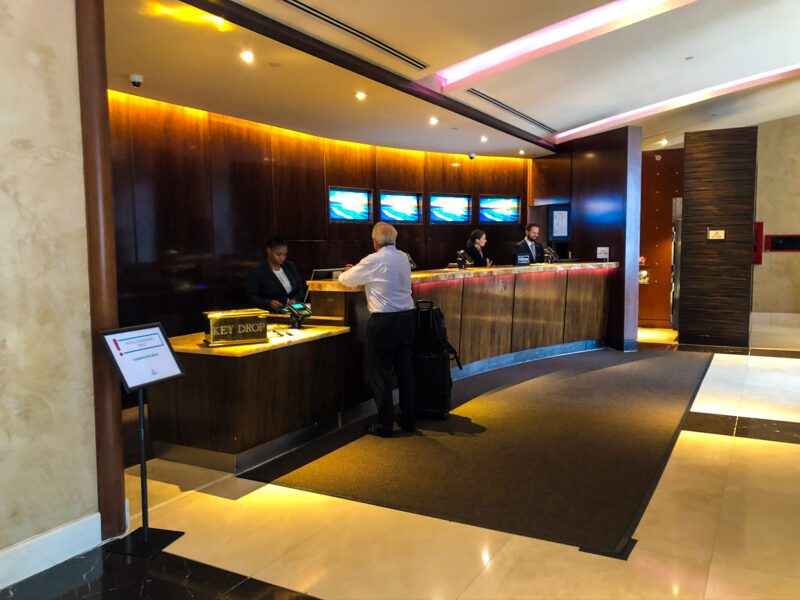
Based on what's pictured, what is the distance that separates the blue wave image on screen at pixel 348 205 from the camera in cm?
842

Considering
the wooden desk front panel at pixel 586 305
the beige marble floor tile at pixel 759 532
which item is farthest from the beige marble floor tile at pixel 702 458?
the wooden desk front panel at pixel 586 305

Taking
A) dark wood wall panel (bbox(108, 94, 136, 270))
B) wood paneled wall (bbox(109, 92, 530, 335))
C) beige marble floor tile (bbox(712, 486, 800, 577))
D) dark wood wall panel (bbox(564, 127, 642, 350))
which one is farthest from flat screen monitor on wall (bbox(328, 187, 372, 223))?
beige marble floor tile (bbox(712, 486, 800, 577))

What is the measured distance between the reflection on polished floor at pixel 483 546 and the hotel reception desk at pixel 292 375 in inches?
11.2

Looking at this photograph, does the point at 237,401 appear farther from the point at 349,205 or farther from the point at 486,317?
the point at 349,205

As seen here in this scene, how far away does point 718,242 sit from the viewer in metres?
9.12

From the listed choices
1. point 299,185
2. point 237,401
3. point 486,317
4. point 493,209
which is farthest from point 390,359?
point 493,209

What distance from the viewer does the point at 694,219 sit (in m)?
9.23

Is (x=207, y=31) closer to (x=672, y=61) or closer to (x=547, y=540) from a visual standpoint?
(x=547, y=540)

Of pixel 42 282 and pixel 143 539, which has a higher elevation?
pixel 42 282

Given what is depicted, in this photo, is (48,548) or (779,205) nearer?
(48,548)

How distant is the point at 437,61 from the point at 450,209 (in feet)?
15.8

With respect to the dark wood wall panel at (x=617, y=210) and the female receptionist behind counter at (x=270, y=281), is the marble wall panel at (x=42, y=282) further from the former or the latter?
the dark wood wall panel at (x=617, y=210)

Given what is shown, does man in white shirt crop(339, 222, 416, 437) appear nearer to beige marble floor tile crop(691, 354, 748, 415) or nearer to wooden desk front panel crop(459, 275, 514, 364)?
wooden desk front panel crop(459, 275, 514, 364)

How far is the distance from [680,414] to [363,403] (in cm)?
287
